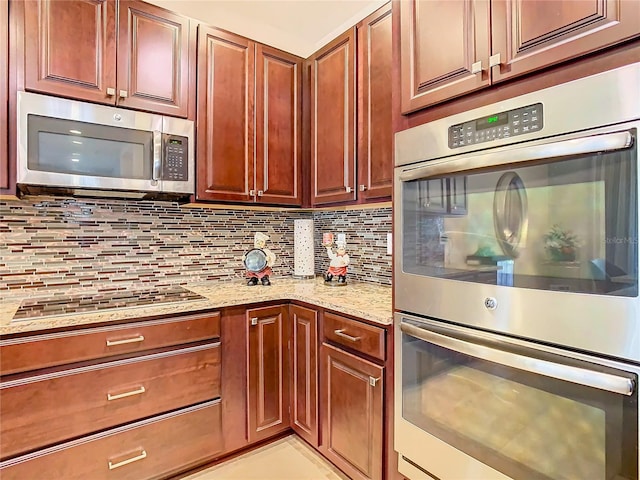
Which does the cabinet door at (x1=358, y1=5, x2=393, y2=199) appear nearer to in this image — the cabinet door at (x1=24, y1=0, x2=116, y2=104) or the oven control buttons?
the oven control buttons

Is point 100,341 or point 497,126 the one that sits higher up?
point 497,126

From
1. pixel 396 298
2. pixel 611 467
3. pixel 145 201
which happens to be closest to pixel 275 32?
pixel 145 201

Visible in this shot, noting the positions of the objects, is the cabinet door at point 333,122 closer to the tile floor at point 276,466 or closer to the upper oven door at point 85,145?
the upper oven door at point 85,145

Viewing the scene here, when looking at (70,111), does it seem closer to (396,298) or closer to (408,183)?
(408,183)

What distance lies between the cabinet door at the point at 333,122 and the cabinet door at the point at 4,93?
1.47 meters

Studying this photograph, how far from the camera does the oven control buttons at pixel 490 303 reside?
1064 mm

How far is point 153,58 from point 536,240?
1.88 meters

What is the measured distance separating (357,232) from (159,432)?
1.54 m

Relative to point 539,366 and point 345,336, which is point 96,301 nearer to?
point 345,336

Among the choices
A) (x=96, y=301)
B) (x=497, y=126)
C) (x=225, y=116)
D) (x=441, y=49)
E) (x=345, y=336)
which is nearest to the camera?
(x=497, y=126)

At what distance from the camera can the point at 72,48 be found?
1.65 meters

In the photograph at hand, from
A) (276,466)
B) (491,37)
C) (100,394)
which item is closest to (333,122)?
(491,37)

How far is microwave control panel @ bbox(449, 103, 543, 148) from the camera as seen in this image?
991 mm

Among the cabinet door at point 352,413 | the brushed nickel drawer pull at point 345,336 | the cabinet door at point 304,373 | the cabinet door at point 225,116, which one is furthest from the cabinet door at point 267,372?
the cabinet door at point 225,116
